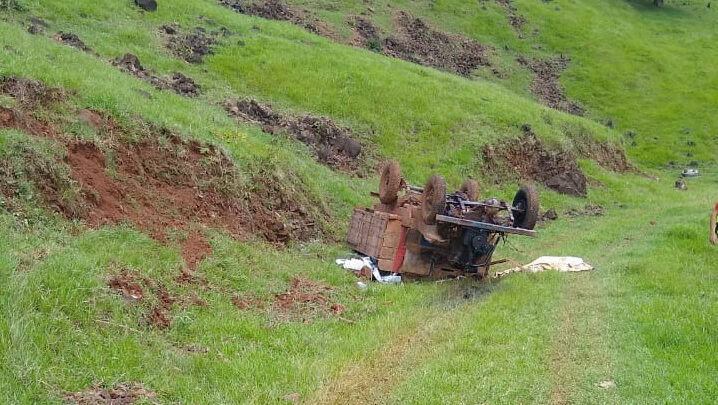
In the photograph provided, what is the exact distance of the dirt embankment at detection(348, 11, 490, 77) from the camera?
36.6 m

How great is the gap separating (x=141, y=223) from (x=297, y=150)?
9964 mm

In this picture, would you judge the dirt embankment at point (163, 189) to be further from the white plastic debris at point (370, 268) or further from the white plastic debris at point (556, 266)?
the white plastic debris at point (556, 266)

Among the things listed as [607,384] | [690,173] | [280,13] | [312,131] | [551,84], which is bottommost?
[690,173]

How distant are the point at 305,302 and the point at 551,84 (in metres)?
38.2

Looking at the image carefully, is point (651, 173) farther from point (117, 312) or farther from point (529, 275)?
point (117, 312)

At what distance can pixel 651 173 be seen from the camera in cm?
3547

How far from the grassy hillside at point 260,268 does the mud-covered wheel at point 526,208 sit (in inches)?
45.3

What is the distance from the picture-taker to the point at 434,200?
12.3m

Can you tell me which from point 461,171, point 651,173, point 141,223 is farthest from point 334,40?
point 141,223

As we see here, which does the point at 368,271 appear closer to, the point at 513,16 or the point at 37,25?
the point at 37,25

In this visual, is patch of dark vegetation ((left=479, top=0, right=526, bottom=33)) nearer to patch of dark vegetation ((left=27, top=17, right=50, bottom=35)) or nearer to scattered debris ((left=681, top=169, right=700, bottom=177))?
scattered debris ((left=681, top=169, right=700, bottom=177))

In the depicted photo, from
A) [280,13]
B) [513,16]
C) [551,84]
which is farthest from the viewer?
[513,16]

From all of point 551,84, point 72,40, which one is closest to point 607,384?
point 72,40

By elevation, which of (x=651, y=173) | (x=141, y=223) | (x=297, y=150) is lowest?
(x=651, y=173)
